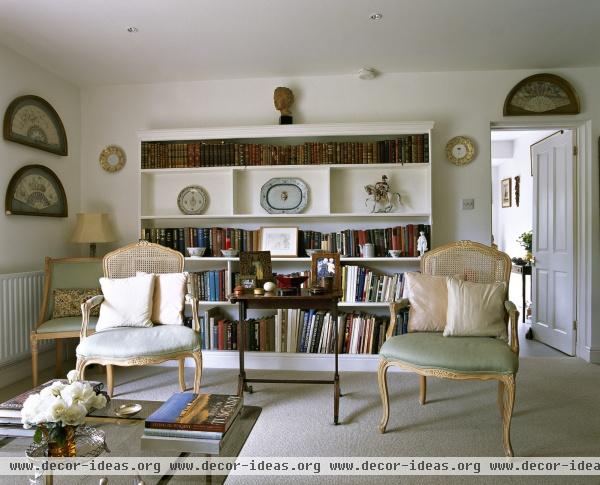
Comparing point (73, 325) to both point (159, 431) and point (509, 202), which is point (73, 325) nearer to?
point (159, 431)

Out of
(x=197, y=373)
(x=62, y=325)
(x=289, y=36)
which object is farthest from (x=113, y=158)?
(x=197, y=373)

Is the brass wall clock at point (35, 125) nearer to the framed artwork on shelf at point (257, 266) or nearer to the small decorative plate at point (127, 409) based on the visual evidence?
the framed artwork on shelf at point (257, 266)

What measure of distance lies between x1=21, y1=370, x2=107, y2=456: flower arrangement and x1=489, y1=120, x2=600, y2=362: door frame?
3440 millimetres

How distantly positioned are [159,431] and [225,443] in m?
0.23

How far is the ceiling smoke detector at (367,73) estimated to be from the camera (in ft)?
12.1

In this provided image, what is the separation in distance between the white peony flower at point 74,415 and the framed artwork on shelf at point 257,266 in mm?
1645

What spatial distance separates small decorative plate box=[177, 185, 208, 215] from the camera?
3.94 metres

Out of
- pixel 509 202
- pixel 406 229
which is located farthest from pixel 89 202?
pixel 509 202

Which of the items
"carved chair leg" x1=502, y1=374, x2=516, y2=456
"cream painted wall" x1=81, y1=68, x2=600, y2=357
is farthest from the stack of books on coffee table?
"cream painted wall" x1=81, y1=68, x2=600, y2=357

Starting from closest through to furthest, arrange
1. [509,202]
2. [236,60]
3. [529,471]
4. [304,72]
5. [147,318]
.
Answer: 1. [529,471]
2. [147,318]
3. [236,60]
4. [304,72]
5. [509,202]

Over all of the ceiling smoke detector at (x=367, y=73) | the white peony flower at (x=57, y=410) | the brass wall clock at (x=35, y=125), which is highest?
the ceiling smoke detector at (x=367, y=73)

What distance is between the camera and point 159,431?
1.49 meters

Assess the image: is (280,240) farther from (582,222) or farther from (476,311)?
(582,222)

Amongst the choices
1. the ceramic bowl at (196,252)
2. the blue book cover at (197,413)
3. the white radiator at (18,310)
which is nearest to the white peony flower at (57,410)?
the blue book cover at (197,413)
